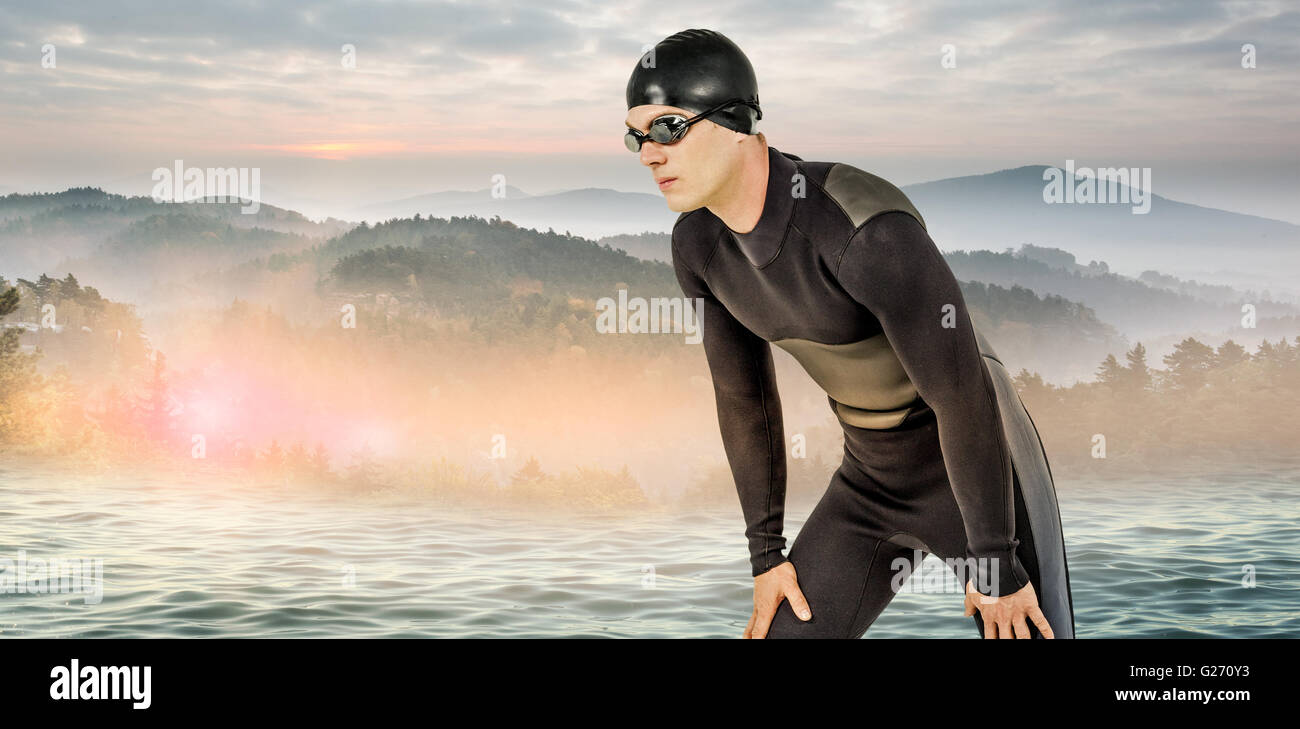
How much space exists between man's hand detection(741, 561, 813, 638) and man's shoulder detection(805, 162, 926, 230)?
0.97 m

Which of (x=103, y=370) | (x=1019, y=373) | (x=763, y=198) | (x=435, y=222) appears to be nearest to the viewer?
(x=763, y=198)

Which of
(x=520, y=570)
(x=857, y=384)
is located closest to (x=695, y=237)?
(x=857, y=384)

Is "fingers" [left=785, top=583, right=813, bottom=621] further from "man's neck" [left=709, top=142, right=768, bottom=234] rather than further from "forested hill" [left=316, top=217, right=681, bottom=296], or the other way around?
"forested hill" [left=316, top=217, right=681, bottom=296]

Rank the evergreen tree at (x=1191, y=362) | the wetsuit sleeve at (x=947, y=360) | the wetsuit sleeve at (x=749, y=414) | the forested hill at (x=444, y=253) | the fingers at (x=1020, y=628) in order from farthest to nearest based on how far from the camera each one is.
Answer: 1. the forested hill at (x=444, y=253)
2. the evergreen tree at (x=1191, y=362)
3. the wetsuit sleeve at (x=749, y=414)
4. the fingers at (x=1020, y=628)
5. the wetsuit sleeve at (x=947, y=360)

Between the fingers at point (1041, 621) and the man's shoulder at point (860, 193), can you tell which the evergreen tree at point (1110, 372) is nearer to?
the fingers at point (1041, 621)

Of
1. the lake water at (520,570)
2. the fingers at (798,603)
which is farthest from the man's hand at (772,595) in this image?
the lake water at (520,570)

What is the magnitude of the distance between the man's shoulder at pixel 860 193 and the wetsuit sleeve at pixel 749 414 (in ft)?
1.47

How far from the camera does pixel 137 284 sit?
60.6 ft

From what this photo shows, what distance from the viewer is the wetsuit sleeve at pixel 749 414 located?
2775 millimetres

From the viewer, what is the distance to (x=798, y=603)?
279cm

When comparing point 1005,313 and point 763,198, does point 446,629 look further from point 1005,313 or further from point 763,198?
point 1005,313

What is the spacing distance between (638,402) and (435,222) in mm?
5923

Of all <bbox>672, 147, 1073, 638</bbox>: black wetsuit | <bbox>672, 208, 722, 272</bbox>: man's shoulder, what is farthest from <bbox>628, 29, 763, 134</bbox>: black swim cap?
<bbox>672, 208, 722, 272</bbox>: man's shoulder
